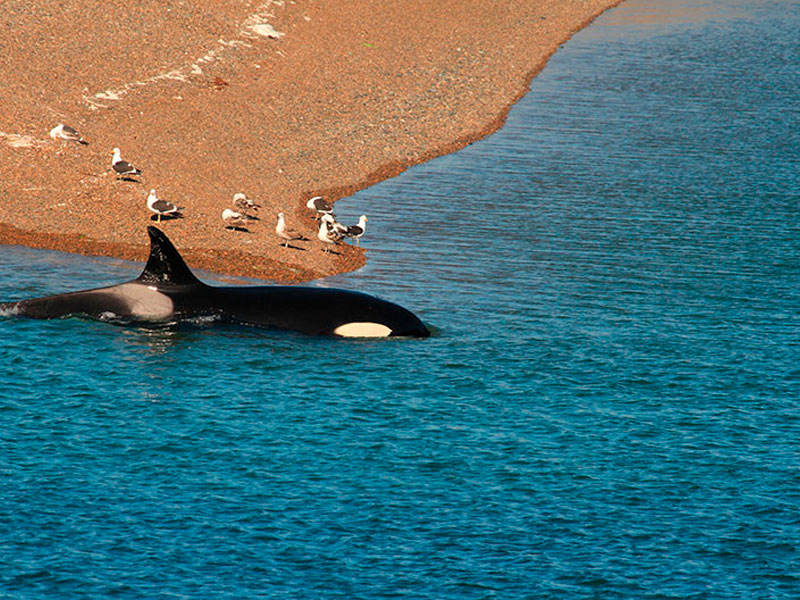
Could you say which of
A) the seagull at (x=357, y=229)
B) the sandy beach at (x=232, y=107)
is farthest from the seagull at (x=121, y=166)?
the seagull at (x=357, y=229)

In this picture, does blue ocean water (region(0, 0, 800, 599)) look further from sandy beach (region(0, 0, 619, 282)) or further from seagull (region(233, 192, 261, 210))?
seagull (region(233, 192, 261, 210))

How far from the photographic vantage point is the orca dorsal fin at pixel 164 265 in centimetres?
3241

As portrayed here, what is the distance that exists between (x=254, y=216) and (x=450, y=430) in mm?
20764

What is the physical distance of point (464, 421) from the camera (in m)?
29.2

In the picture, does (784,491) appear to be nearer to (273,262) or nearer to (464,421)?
(464,421)

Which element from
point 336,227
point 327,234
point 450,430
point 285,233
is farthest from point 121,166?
point 450,430

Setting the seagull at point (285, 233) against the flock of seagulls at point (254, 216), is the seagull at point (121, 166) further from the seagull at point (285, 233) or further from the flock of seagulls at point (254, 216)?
the seagull at point (285, 233)

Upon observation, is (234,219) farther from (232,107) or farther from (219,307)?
(232,107)

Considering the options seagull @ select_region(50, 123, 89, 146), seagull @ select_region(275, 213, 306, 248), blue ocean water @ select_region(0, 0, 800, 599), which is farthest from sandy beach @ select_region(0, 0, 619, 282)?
blue ocean water @ select_region(0, 0, 800, 599)

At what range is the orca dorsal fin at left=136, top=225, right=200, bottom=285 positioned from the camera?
3241 cm

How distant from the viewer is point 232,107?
62500 mm

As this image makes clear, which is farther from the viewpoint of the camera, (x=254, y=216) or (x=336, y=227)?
(x=254, y=216)

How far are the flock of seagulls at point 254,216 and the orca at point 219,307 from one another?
981cm

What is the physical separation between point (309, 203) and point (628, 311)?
15.4 meters
